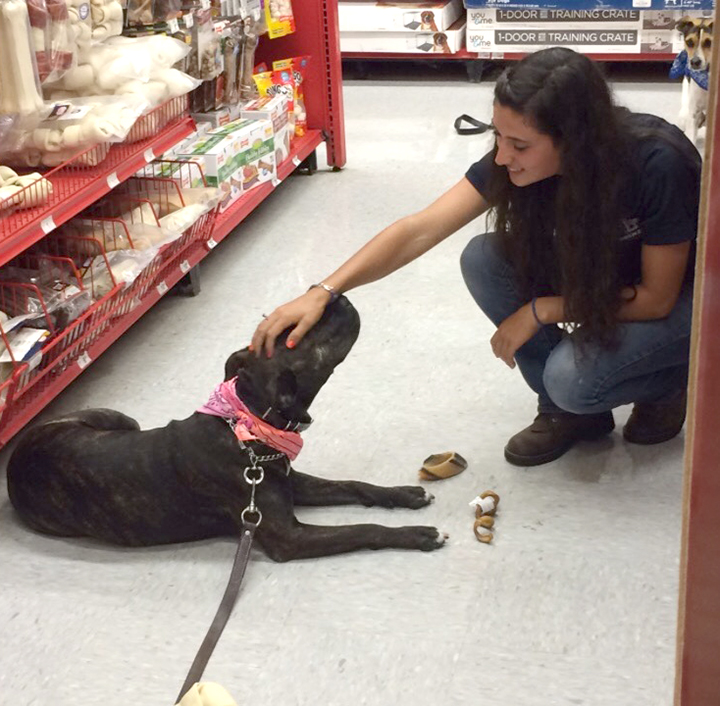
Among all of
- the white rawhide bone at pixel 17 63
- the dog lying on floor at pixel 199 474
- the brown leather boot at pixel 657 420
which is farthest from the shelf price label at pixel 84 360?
the brown leather boot at pixel 657 420

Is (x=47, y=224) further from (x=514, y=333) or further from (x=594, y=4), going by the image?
(x=594, y=4)

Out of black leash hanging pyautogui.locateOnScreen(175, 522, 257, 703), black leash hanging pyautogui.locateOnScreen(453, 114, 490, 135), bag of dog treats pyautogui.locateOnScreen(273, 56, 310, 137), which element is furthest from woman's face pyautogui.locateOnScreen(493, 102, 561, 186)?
black leash hanging pyautogui.locateOnScreen(453, 114, 490, 135)

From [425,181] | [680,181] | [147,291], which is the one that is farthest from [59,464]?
[425,181]

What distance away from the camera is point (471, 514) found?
2361 millimetres

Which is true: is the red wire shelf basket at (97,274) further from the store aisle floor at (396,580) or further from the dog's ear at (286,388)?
the dog's ear at (286,388)

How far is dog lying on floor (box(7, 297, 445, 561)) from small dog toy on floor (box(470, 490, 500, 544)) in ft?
0.31

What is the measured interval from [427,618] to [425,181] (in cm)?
294

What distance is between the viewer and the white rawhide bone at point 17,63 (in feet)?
8.23

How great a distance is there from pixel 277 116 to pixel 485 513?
2423 millimetres

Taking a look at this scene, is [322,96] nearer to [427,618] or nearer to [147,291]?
[147,291]

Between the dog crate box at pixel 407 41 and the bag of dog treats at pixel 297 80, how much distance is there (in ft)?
5.84

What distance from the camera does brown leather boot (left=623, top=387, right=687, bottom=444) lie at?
2.52 metres

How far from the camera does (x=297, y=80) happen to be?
4.72 meters

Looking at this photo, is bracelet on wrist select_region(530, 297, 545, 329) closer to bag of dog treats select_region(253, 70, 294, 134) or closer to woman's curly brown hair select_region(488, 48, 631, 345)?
woman's curly brown hair select_region(488, 48, 631, 345)
